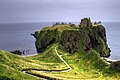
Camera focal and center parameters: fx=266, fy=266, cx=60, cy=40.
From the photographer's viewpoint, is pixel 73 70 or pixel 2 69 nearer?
pixel 2 69

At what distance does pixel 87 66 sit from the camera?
150m

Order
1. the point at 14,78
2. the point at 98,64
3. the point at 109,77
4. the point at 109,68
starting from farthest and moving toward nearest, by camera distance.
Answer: the point at 98,64, the point at 109,68, the point at 109,77, the point at 14,78

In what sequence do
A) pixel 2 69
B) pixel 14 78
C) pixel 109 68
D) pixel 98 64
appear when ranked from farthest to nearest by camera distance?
pixel 98 64
pixel 109 68
pixel 2 69
pixel 14 78

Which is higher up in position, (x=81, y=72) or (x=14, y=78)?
(x=14, y=78)

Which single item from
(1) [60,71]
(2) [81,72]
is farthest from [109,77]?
(1) [60,71]

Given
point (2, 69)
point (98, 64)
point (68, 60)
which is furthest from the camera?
point (68, 60)

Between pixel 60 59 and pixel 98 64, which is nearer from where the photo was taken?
pixel 98 64

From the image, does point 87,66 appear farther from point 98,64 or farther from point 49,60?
point 49,60

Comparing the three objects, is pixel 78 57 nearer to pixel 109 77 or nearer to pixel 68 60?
pixel 68 60

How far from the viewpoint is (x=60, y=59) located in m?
170

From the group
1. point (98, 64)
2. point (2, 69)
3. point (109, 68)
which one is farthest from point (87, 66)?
point (2, 69)

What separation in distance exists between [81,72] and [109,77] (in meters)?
16.5

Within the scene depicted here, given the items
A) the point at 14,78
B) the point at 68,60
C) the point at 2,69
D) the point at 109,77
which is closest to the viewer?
the point at 14,78

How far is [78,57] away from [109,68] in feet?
138
